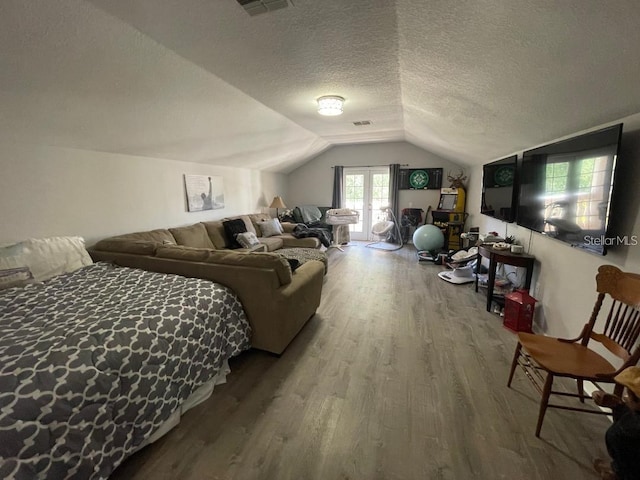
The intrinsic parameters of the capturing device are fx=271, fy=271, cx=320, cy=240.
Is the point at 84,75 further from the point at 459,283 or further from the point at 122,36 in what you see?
the point at 459,283

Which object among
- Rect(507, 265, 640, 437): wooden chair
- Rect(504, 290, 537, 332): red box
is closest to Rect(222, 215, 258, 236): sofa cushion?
Rect(504, 290, 537, 332): red box

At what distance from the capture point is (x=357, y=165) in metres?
6.68

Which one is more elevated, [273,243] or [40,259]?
[40,259]

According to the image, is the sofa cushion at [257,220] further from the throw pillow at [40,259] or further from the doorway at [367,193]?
the throw pillow at [40,259]

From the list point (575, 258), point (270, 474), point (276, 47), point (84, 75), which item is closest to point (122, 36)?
point (84, 75)

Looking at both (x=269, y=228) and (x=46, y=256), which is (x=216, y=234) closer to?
(x=269, y=228)

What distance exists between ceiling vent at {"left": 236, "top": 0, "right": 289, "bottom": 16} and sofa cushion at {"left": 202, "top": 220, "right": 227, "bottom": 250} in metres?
3.36

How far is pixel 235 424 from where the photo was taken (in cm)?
160

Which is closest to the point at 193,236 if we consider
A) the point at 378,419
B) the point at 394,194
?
A: the point at 378,419

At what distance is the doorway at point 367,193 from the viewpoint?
6.66 m

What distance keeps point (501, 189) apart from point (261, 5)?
330 centimetres

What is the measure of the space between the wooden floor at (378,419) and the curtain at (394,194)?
3.97m

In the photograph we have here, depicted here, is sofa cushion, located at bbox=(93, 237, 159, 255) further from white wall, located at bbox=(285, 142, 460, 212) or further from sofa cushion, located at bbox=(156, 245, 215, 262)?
white wall, located at bbox=(285, 142, 460, 212)

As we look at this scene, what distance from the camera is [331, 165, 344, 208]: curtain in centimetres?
671
